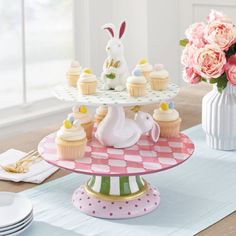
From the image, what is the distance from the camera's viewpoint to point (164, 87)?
188 cm

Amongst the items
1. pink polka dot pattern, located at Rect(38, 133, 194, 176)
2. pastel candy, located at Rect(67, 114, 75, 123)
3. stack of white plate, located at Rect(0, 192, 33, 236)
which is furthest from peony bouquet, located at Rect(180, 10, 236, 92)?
stack of white plate, located at Rect(0, 192, 33, 236)

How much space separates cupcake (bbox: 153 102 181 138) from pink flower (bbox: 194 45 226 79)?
16 centimetres

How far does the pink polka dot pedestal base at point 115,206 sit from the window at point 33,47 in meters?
2.17

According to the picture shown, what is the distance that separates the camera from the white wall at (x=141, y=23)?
13.7 ft

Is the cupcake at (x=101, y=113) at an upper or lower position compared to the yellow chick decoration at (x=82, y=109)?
lower

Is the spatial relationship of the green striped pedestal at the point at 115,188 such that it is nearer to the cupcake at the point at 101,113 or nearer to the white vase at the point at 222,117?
the cupcake at the point at 101,113

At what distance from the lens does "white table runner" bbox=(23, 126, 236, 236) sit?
1.63m

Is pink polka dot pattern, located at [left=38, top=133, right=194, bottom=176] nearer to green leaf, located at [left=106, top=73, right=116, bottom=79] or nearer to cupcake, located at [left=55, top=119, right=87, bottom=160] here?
cupcake, located at [left=55, top=119, right=87, bottom=160]

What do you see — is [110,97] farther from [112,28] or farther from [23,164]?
[23,164]

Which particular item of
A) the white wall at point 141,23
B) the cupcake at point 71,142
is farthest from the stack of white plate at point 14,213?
the white wall at point 141,23

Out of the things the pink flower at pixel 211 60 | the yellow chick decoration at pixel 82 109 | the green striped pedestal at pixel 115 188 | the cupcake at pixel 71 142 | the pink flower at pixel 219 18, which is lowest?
the green striped pedestal at pixel 115 188

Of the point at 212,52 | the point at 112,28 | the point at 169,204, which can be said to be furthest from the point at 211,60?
the point at 169,204

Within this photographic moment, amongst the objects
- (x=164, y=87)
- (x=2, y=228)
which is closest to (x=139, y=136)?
(x=164, y=87)

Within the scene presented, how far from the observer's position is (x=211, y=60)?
197 cm
